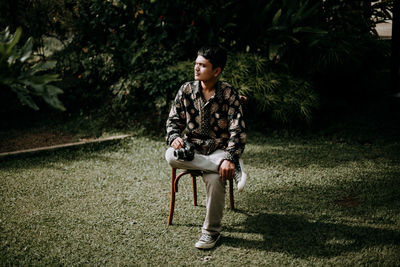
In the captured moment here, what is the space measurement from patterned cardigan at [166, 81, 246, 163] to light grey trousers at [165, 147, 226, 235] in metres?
0.12

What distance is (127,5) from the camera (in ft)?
19.2

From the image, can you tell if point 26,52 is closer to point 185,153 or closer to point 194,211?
point 185,153

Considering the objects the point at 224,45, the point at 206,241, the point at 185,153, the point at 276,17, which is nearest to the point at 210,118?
the point at 185,153

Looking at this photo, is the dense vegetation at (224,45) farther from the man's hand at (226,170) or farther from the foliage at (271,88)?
the man's hand at (226,170)

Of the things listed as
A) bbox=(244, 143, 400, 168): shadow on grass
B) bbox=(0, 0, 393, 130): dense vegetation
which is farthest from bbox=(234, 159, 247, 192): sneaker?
bbox=(0, 0, 393, 130): dense vegetation

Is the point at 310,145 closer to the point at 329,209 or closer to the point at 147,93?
the point at 329,209

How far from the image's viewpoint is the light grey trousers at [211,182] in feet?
8.52

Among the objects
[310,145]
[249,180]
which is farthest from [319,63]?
[249,180]

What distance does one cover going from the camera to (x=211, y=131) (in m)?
2.82

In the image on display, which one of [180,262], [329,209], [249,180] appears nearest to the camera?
[180,262]

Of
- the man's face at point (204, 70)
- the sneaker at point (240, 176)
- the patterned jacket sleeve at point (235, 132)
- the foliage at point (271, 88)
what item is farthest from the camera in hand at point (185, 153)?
the foliage at point (271, 88)

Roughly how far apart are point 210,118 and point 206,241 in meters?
0.95

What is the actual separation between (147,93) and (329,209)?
384cm

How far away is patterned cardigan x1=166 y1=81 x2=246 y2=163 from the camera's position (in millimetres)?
2730
